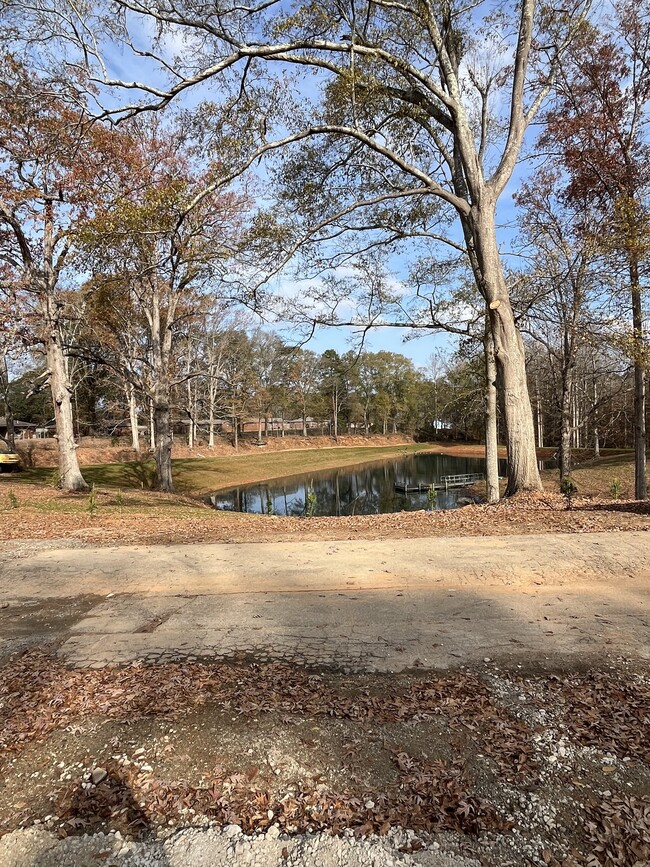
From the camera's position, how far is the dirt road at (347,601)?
12.5ft

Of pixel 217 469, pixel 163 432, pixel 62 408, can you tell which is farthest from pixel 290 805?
pixel 217 469

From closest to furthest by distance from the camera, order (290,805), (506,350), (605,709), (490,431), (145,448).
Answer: (290,805) < (605,709) < (506,350) < (490,431) < (145,448)

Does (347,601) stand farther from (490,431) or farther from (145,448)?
(145,448)

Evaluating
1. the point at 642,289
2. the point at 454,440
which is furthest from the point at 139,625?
the point at 454,440

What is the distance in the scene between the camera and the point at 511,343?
31.0ft

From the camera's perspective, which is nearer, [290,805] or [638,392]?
[290,805]

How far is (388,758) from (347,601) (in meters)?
2.28

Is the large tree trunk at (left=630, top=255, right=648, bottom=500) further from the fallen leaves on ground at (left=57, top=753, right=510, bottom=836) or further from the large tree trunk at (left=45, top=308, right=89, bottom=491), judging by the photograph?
the large tree trunk at (left=45, top=308, right=89, bottom=491)

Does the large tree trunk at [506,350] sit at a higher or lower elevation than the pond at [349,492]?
higher

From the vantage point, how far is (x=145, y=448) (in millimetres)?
39875

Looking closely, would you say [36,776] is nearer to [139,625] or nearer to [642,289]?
[139,625]

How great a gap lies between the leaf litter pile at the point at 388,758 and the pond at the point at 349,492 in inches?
515

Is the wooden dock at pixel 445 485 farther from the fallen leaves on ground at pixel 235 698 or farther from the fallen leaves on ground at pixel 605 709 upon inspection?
the fallen leaves on ground at pixel 235 698

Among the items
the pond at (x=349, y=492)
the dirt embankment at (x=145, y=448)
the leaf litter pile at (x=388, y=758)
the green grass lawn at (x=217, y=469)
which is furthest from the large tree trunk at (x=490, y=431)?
the dirt embankment at (x=145, y=448)
